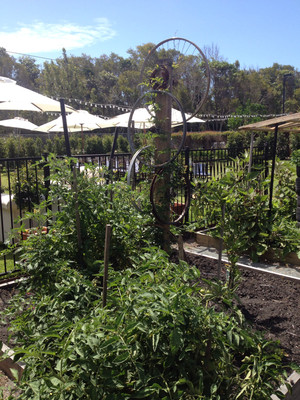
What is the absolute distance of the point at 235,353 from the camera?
2.32 m

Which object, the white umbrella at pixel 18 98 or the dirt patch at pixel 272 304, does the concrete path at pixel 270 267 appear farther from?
the white umbrella at pixel 18 98

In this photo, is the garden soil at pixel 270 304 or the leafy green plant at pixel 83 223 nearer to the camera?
the garden soil at pixel 270 304

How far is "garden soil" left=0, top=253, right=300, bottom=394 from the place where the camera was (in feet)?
8.52

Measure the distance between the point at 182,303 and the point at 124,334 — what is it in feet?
1.02

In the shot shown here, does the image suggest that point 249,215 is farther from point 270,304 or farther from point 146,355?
point 146,355

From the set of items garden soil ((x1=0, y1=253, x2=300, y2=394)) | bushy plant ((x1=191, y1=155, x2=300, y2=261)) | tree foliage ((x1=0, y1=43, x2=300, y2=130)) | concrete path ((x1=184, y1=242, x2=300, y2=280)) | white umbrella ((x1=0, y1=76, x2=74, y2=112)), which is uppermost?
tree foliage ((x1=0, y1=43, x2=300, y2=130))

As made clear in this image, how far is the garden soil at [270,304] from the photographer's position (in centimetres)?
260

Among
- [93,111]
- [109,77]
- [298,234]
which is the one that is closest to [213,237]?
[298,234]

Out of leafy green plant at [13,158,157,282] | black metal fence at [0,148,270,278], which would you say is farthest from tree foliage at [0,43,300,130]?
leafy green plant at [13,158,157,282]

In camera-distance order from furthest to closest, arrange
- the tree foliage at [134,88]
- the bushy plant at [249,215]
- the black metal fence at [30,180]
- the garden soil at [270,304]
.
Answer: the tree foliage at [134,88] → the bushy plant at [249,215] → the black metal fence at [30,180] → the garden soil at [270,304]

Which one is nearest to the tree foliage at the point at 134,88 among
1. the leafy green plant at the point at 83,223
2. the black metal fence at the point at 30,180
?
the black metal fence at the point at 30,180

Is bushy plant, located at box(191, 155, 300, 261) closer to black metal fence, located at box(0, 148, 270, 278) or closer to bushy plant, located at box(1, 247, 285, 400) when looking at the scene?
black metal fence, located at box(0, 148, 270, 278)

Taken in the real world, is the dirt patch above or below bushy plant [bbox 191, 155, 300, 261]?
below

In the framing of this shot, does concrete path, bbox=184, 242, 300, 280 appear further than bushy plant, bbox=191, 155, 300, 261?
No
